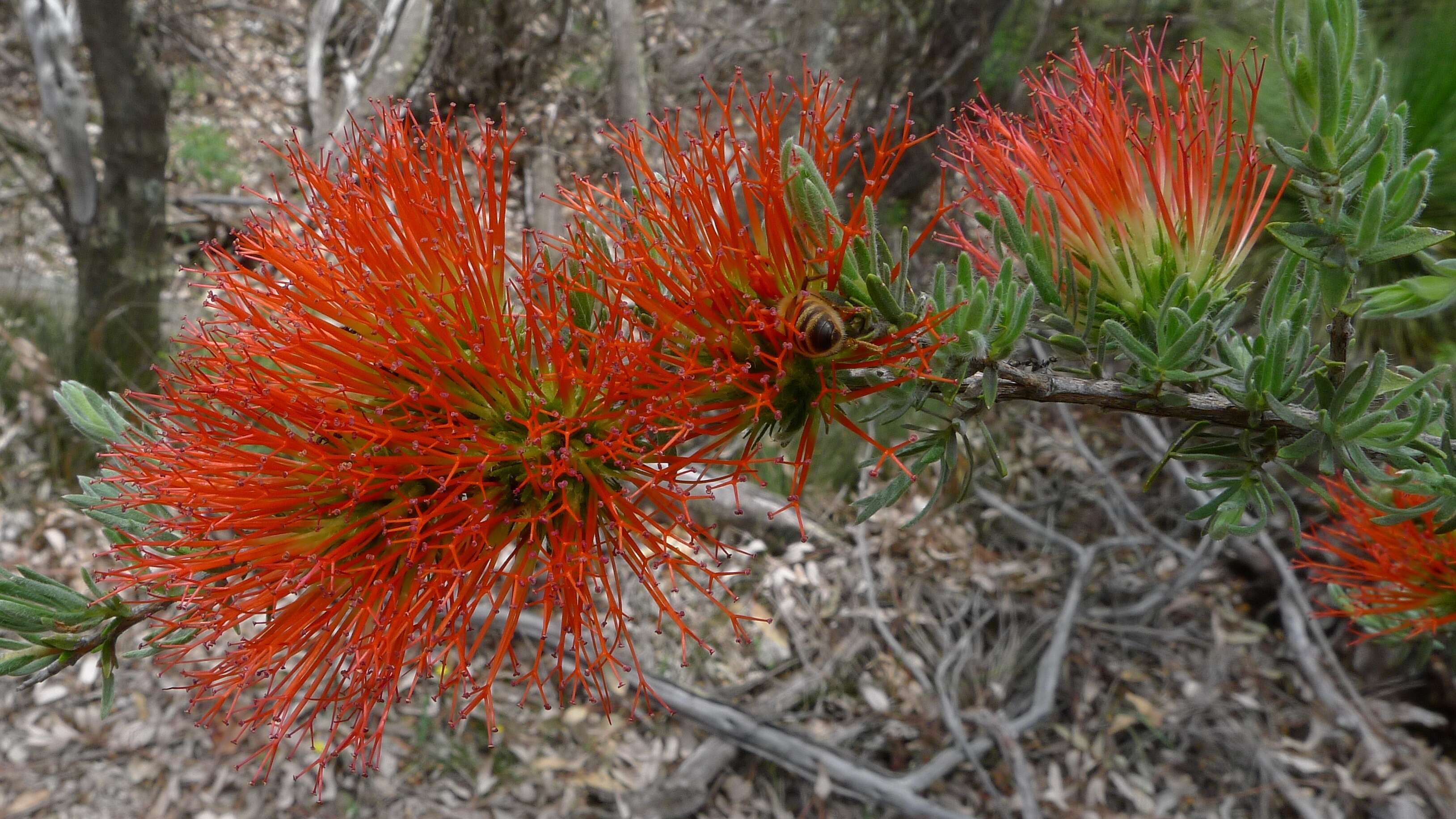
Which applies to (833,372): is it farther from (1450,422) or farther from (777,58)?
(777,58)

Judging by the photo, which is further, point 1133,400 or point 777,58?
point 777,58

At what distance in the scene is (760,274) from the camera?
2.96ft

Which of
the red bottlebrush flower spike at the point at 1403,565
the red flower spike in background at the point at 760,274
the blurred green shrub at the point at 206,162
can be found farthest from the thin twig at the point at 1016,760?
the blurred green shrub at the point at 206,162

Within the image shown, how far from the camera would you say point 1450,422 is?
0.98 metres

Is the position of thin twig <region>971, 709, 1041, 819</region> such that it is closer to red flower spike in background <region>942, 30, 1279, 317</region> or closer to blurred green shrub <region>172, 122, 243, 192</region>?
red flower spike in background <region>942, 30, 1279, 317</region>

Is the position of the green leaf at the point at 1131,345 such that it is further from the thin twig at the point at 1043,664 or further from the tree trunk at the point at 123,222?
the tree trunk at the point at 123,222

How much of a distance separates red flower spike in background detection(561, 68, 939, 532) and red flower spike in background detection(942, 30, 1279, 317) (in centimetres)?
22

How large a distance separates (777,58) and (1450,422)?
15.1 feet

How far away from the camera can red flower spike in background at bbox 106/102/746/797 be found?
91 centimetres

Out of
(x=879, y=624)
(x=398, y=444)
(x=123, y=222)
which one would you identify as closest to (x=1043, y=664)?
(x=879, y=624)

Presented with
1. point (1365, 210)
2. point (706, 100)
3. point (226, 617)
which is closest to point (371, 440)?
point (226, 617)

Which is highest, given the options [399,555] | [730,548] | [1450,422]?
[399,555]

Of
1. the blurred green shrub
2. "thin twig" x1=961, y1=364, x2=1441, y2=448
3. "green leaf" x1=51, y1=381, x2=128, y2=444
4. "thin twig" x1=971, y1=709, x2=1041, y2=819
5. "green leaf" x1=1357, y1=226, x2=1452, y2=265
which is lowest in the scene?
"thin twig" x1=971, y1=709, x2=1041, y2=819


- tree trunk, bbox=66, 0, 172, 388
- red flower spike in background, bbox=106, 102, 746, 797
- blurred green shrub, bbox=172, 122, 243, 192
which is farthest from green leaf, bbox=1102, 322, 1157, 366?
blurred green shrub, bbox=172, 122, 243, 192
